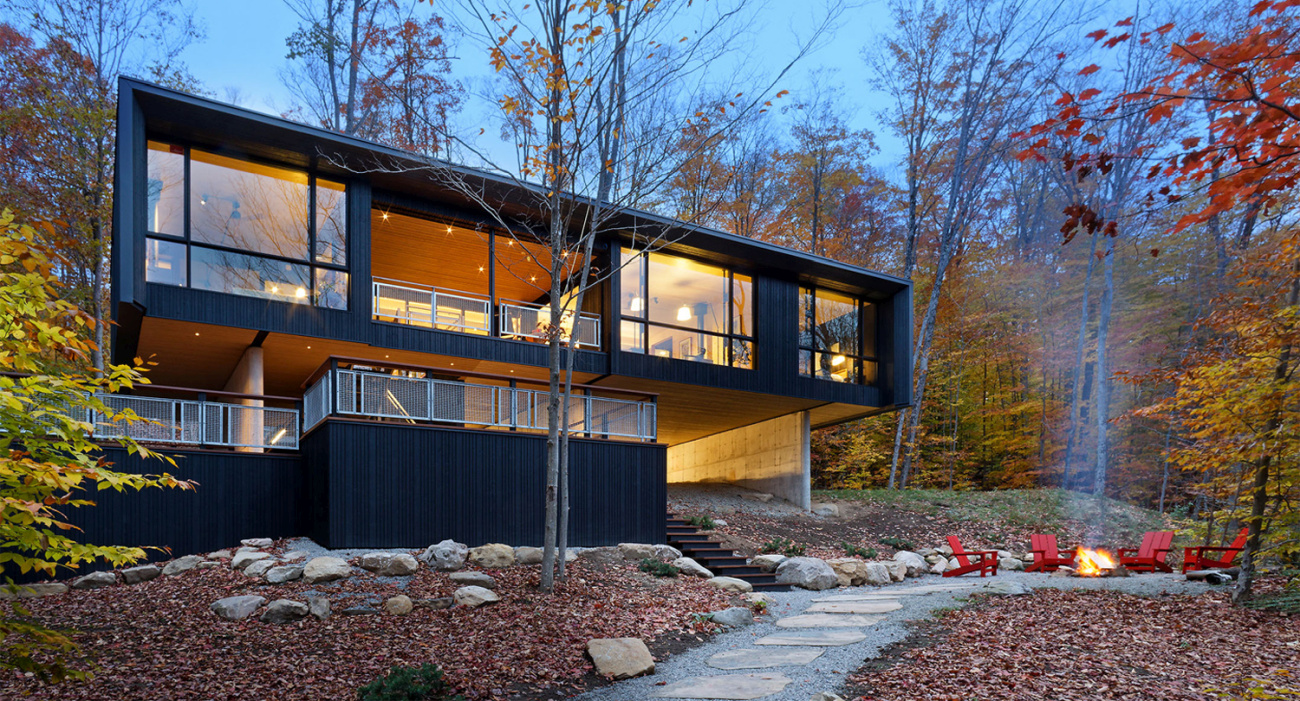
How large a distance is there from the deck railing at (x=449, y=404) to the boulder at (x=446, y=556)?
1.86 metres

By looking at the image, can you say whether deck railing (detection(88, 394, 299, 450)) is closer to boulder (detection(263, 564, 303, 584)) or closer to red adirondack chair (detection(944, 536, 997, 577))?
boulder (detection(263, 564, 303, 584))

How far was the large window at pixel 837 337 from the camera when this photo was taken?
54.6ft

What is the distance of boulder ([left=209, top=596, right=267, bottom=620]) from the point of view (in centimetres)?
685

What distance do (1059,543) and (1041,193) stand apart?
43.4ft

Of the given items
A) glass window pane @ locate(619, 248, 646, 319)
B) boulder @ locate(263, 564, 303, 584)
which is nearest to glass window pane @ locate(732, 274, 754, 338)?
glass window pane @ locate(619, 248, 646, 319)

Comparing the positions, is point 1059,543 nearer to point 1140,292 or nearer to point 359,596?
point 1140,292

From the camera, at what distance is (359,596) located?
7.53 m

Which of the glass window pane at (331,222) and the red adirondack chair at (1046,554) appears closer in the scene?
the glass window pane at (331,222)

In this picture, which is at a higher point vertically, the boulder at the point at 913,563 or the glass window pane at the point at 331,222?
the glass window pane at the point at 331,222

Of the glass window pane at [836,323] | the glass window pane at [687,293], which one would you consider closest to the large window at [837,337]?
the glass window pane at [836,323]

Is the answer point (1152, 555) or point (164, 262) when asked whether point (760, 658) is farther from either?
point (164, 262)

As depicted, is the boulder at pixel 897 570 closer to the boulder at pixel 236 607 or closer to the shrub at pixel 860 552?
the shrub at pixel 860 552

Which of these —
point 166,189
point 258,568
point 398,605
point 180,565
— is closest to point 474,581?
point 398,605

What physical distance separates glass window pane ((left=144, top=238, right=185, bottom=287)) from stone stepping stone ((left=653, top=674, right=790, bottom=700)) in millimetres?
8993
